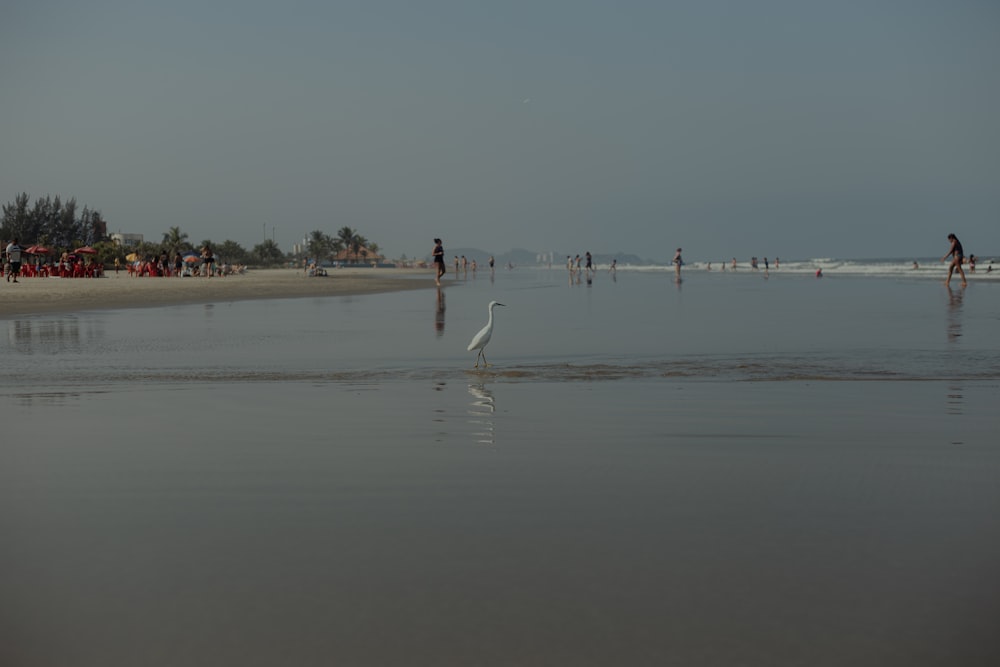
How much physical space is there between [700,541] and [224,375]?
6975 millimetres

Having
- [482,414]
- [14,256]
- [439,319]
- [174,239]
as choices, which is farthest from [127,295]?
[174,239]

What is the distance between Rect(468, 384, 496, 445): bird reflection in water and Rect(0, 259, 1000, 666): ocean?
0.13 ft

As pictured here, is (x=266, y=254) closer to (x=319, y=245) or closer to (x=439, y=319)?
(x=319, y=245)

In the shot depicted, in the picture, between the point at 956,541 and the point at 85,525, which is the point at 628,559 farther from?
the point at 85,525

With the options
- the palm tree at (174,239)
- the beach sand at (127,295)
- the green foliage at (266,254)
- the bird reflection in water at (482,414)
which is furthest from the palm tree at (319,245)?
the bird reflection in water at (482,414)

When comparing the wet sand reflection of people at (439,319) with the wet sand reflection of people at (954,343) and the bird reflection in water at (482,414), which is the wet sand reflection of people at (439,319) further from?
the wet sand reflection of people at (954,343)

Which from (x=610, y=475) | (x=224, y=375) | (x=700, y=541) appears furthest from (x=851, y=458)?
(x=224, y=375)

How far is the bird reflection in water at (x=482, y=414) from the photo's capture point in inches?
237

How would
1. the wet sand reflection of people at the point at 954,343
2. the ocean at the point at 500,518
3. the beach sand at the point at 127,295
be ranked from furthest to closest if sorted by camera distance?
the beach sand at the point at 127,295 → the wet sand reflection of people at the point at 954,343 → the ocean at the point at 500,518

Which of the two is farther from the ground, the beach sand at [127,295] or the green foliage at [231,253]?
the green foliage at [231,253]

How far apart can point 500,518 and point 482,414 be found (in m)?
2.94

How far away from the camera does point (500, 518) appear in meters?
4.06

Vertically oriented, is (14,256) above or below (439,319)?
above

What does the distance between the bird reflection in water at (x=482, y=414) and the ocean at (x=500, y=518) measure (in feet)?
0.13
